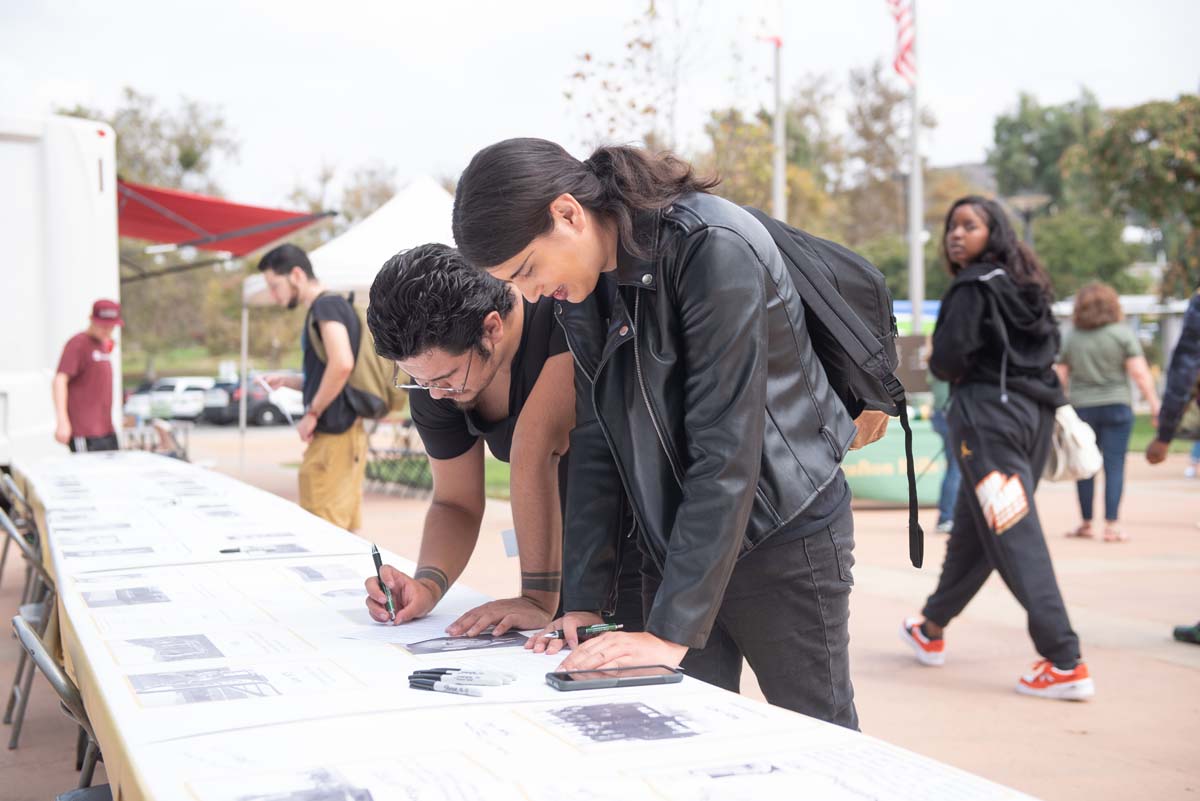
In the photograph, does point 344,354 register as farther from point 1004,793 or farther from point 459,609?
point 1004,793

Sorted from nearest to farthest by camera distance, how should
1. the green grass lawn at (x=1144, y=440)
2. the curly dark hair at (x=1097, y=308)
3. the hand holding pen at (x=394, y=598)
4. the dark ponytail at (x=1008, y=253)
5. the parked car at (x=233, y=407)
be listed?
1. the hand holding pen at (x=394, y=598)
2. the dark ponytail at (x=1008, y=253)
3. the curly dark hair at (x=1097, y=308)
4. the green grass lawn at (x=1144, y=440)
5. the parked car at (x=233, y=407)

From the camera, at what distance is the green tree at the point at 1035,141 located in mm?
50312

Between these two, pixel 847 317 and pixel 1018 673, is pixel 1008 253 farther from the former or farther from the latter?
pixel 847 317

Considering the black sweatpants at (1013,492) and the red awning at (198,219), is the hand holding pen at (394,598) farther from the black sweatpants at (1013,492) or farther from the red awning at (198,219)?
the red awning at (198,219)

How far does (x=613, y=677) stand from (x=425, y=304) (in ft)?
2.69

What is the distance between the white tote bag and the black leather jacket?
286cm

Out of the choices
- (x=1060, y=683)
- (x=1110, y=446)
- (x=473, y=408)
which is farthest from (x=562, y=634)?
(x=1110, y=446)

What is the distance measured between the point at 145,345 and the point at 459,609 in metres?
37.0

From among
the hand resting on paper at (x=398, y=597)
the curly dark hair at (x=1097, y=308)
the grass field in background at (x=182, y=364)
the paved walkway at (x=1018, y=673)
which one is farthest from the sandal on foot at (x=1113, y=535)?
the grass field in background at (x=182, y=364)

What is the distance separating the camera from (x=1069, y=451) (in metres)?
4.70

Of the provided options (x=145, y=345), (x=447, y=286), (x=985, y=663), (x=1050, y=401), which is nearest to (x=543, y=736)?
(x=447, y=286)

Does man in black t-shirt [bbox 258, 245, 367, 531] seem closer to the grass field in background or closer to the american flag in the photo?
the american flag

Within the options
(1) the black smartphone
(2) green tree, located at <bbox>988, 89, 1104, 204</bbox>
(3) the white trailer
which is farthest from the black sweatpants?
(2) green tree, located at <bbox>988, 89, 1104, 204</bbox>

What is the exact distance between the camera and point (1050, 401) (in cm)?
450
